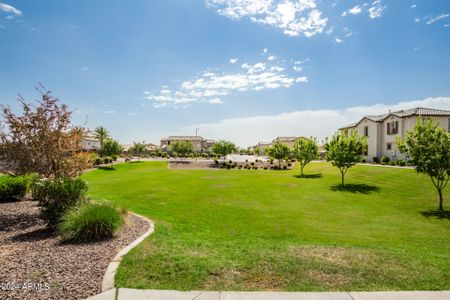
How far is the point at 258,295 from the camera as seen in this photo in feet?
15.1

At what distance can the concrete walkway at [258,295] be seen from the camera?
4516 mm

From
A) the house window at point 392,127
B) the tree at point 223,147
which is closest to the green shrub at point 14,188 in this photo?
the house window at point 392,127

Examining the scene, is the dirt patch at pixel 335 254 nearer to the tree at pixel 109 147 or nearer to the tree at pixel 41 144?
the tree at pixel 41 144

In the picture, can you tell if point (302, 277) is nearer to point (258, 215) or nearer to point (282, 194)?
point (258, 215)

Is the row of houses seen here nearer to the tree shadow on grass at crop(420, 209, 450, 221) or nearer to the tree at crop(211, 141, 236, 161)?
the tree shadow on grass at crop(420, 209, 450, 221)

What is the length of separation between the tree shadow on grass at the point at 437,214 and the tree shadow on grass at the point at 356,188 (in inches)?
226

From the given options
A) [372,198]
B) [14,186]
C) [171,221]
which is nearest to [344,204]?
[372,198]

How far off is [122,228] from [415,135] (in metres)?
18.3

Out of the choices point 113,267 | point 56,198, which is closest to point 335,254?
point 113,267

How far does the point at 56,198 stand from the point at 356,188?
2299 cm

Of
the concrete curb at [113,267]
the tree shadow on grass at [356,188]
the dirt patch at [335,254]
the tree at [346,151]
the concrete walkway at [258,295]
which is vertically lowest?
the tree shadow on grass at [356,188]

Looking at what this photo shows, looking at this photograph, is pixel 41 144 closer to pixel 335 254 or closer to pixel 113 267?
pixel 113 267

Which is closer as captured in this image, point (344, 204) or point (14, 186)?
point (14, 186)

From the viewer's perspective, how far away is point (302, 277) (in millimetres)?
5387
